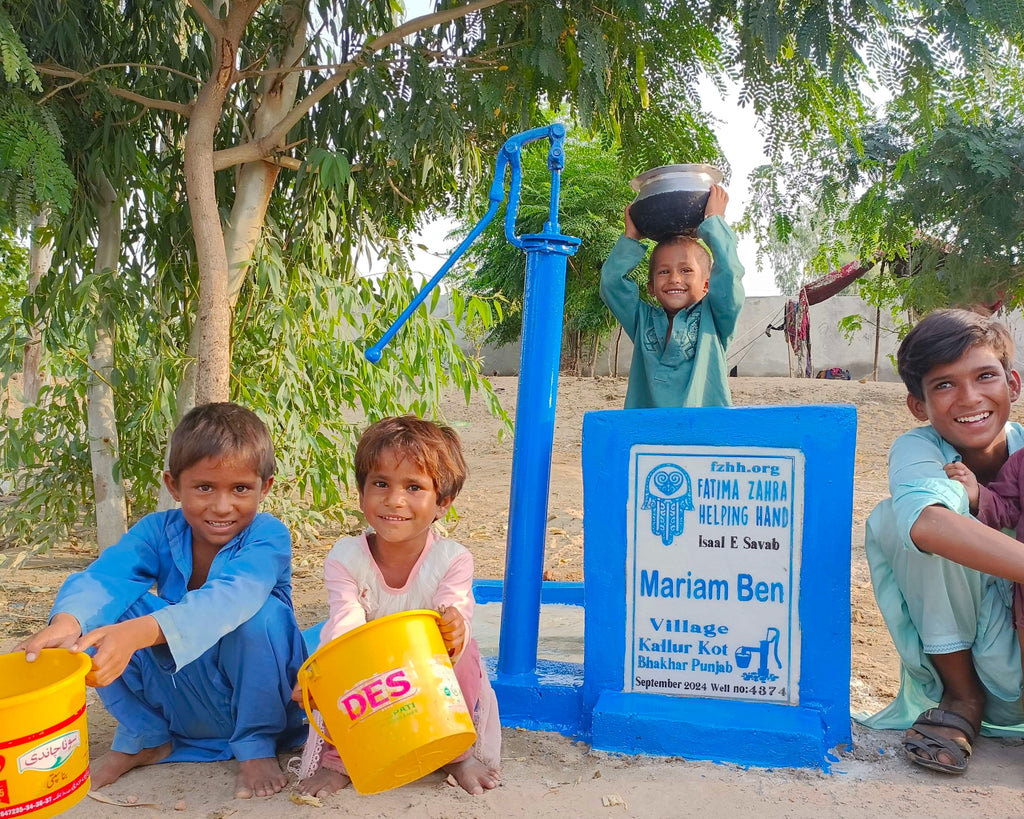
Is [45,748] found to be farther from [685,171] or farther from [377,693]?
[685,171]

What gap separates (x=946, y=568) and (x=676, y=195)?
4.01 feet

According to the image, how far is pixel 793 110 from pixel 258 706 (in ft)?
8.56

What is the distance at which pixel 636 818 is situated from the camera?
5.83 ft

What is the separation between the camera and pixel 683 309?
272 cm

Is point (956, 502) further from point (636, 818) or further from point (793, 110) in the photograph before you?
point (793, 110)

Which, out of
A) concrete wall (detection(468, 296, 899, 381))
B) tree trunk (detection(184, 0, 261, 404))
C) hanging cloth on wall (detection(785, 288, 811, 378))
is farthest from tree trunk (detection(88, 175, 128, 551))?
concrete wall (detection(468, 296, 899, 381))

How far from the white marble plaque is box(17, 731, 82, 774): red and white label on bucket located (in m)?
1.25

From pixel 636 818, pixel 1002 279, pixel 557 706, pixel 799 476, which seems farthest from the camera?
pixel 1002 279

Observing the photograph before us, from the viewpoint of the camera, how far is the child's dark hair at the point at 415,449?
2.00 m

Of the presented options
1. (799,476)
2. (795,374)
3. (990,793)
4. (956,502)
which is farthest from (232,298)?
(795,374)

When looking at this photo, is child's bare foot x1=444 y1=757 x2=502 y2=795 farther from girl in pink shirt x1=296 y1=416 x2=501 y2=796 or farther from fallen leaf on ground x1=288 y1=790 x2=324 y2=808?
fallen leaf on ground x1=288 y1=790 x2=324 y2=808

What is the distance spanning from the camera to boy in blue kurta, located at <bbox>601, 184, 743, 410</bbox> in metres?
2.60

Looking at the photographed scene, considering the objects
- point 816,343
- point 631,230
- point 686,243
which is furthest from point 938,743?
point 816,343

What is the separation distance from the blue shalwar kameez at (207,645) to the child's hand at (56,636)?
7cm
